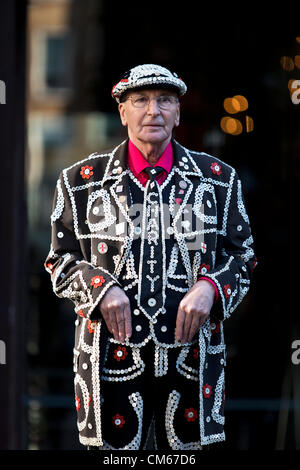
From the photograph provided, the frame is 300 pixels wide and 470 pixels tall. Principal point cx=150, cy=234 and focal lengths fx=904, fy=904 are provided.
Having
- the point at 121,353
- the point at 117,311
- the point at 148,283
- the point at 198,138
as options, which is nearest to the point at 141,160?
the point at 148,283

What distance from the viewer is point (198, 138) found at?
4.81m

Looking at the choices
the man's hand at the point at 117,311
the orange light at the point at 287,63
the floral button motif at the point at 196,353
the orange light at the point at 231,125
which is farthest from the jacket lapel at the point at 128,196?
the orange light at the point at 287,63

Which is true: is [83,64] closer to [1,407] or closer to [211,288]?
[1,407]

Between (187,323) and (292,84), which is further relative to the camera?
(292,84)

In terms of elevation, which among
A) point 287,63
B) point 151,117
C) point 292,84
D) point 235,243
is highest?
point 287,63

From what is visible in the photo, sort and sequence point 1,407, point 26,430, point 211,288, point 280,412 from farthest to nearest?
point 280,412 < point 26,430 < point 1,407 < point 211,288

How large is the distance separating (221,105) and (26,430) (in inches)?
79.8

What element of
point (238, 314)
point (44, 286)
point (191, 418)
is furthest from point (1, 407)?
point (191, 418)

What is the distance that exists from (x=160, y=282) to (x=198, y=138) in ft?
6.86

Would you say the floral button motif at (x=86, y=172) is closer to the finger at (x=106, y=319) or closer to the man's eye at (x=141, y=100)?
the man's eye at (x=141, y=100)

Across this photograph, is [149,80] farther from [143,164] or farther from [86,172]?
[86,172]

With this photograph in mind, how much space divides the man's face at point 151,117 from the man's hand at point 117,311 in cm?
Answer: 49

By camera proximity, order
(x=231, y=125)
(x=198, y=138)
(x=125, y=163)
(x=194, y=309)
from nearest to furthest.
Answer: (x=194, y=309)
(x=125, y=163)
(x=198, y=138)
(x=231, y=125)

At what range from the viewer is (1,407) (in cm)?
444
